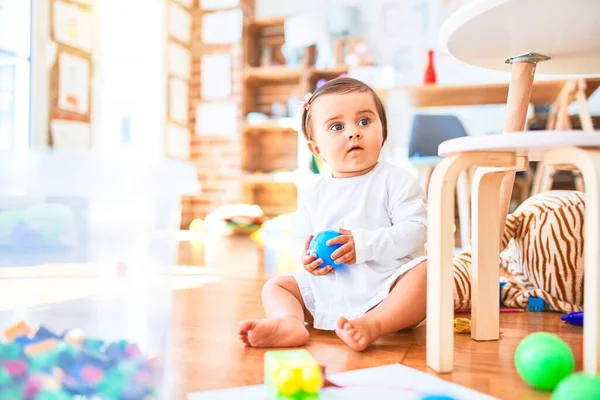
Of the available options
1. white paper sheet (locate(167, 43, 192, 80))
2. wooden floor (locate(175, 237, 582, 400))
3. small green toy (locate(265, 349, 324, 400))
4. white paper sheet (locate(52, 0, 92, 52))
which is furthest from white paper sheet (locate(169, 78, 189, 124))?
small green toy (locate(265, 349, 324, 400))

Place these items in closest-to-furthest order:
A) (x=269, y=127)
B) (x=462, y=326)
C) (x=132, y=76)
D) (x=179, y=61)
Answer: (x=462, y=326) → (x=132, y=76) → (x=269, y=127) → (x=179, y=61)

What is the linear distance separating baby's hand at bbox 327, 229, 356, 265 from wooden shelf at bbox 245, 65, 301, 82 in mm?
3041

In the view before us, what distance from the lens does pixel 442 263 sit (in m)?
0.75

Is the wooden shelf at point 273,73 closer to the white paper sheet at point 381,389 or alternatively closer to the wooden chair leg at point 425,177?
the wooden chair leg at point 425,177

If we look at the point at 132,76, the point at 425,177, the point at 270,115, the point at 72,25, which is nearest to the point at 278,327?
the point at 425,177

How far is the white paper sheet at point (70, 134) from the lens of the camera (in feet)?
8.58

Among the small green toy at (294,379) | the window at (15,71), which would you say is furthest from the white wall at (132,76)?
the small green toy at (294,379)

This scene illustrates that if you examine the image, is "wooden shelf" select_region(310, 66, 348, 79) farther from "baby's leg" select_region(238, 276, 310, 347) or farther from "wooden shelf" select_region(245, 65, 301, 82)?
"baby's leg" select_region(238, 276, 310, 347)

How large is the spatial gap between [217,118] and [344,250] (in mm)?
3402

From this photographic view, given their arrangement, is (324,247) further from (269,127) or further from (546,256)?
(269,127)

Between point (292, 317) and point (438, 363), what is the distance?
27 cm

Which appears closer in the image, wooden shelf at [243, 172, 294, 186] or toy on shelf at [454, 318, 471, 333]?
toy on shelf at [454, 318, 471, 333]

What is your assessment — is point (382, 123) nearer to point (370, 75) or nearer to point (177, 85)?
point (370, 75)

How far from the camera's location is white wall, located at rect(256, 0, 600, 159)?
3682 millimetres
